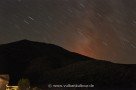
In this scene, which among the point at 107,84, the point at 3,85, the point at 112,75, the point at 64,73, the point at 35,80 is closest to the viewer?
the point at 3,85

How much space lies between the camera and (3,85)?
5841cm

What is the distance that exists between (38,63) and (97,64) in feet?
102

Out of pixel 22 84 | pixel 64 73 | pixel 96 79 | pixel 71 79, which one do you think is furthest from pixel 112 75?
pixel 22 84

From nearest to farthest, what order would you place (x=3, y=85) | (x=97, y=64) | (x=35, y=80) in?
(x=3, y=85) → (x=35, y=80) → (x=97, y=64)

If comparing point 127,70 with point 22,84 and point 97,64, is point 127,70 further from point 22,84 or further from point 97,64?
point 22,84

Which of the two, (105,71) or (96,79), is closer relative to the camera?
(96,79)

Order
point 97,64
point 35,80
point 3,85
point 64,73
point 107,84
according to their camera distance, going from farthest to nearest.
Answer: point 97,64 → point 64,73 → point 35,80 → point 107,84 → point 3,85

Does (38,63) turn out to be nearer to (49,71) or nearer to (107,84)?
(49,71)

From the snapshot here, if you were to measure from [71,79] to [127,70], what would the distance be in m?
23.2

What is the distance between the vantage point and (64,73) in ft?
519

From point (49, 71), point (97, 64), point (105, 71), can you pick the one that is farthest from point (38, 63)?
point (105, 71)

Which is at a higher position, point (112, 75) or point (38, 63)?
point (38, 63)

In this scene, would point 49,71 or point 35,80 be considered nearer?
point 35,80

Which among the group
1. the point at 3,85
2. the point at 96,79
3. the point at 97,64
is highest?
the point at 97,64
